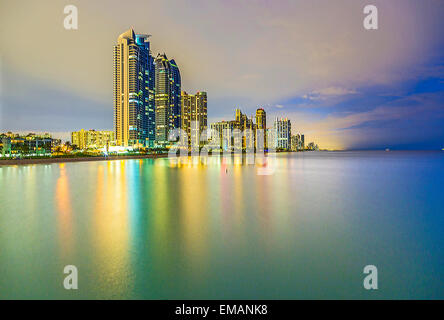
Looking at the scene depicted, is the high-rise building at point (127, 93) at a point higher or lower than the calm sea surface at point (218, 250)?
higher

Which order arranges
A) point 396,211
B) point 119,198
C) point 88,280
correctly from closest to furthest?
point 88,280 → point 396,211 → point 119,198

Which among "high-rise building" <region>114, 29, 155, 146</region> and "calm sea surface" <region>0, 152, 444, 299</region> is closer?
"calm sea surface" <region>0, 152, 444, 299</region>

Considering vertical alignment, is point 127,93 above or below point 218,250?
above

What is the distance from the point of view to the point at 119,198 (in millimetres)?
16406

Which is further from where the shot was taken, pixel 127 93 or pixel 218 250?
pixel 127 93

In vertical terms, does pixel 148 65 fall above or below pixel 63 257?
above

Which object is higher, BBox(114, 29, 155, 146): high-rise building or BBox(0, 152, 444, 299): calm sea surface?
BBox(114, 29, 155, 146): high-rise building

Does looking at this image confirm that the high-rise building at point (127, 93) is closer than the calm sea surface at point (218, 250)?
No

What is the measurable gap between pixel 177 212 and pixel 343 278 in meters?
8.56
